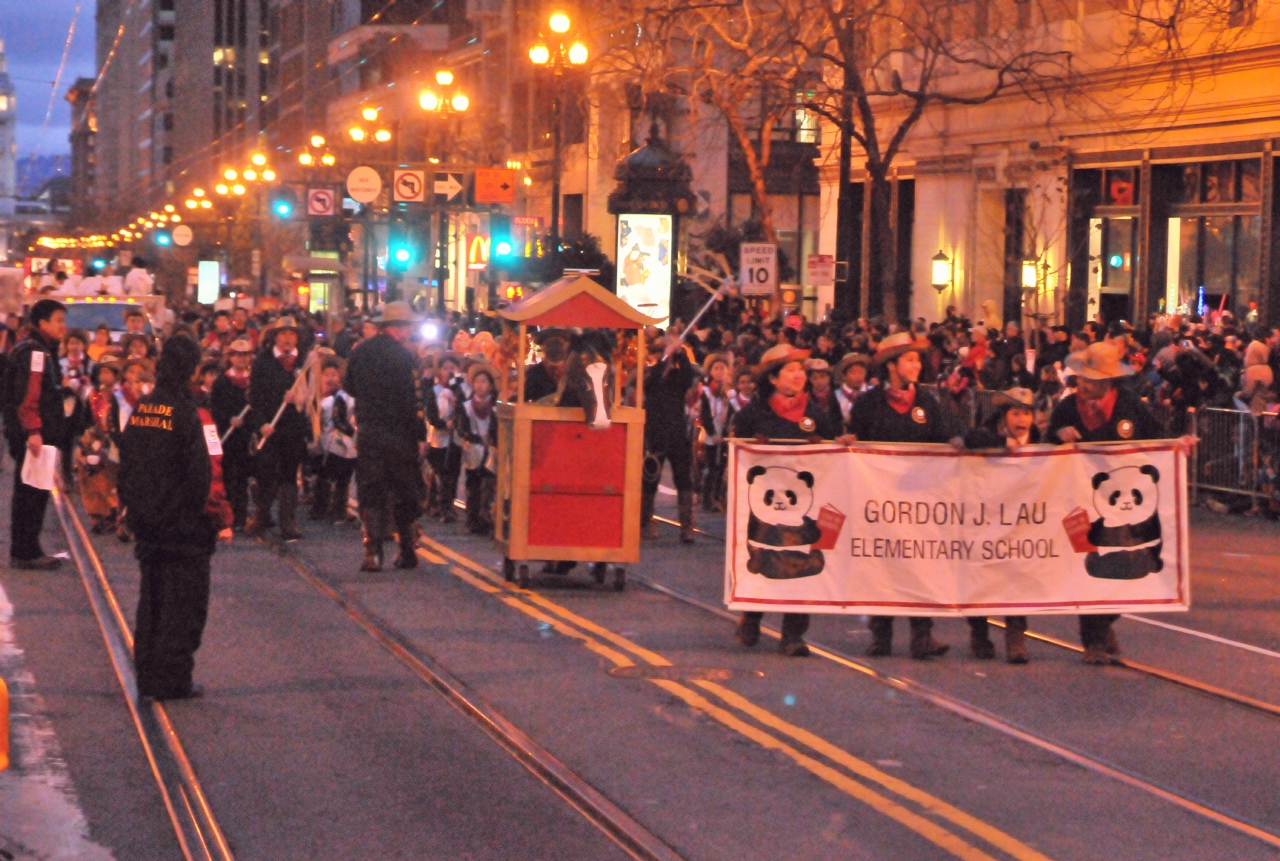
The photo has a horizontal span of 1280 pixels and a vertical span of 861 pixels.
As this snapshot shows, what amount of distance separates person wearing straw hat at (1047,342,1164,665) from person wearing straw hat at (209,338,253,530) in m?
7.78

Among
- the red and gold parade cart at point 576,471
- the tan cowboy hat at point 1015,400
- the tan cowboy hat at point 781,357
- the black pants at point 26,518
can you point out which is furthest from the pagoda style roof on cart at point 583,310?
the black pants at point 26,518

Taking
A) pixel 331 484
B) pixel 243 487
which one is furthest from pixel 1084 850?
pixel 331 484

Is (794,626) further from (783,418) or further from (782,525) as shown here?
(783,418)

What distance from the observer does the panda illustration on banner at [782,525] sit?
1064 centimetres

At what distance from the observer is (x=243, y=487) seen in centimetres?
1633

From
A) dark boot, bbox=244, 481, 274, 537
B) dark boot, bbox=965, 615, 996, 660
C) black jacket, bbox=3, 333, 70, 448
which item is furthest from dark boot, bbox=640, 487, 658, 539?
dark boot, bbox=965, 615, 996, 660

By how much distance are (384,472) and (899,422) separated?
4.54 m

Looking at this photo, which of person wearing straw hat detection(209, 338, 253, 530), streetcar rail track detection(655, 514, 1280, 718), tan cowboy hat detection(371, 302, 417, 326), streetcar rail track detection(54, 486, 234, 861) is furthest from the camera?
person wearing straw hat detection(209, 338, 253, 530)

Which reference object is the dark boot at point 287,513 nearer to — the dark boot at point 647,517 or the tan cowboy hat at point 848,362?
the dark boot at point 647,517

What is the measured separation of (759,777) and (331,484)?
10937 millimetres

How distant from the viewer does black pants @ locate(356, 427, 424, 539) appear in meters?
13.8

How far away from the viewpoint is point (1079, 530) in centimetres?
1070

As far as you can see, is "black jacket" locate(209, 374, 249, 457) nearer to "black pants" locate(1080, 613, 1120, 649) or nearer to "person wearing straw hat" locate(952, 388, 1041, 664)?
"person wearing straw hat" locate(952, 388, 1041, 664)

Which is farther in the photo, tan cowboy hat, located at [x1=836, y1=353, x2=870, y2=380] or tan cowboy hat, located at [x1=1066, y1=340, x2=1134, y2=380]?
tan cowboy hat, located at [x1=836, y1=353, x2=870, y2=380]
